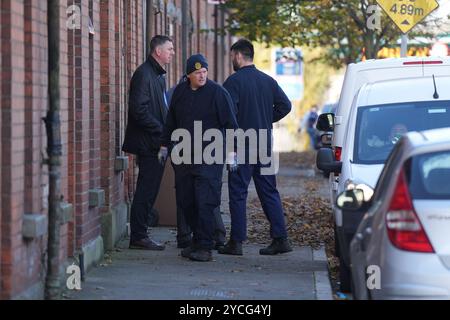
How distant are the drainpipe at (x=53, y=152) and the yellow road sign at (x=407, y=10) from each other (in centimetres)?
770

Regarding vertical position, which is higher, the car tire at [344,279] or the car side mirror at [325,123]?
the car side mirror at [325,123]

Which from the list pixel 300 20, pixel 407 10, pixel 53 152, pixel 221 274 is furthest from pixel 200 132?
pixel 300 20

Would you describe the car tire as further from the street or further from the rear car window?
the rear car window

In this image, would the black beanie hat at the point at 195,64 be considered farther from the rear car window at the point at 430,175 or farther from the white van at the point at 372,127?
the rear car window at the point at 430,175

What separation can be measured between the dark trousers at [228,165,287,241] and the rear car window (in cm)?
500

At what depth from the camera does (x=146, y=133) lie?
12.3m

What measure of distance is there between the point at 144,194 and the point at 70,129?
217 centimetres

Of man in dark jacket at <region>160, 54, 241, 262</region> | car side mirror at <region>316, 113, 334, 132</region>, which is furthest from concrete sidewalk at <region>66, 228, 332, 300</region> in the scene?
car side mirror at <region>316, 113, 334, 132</region>

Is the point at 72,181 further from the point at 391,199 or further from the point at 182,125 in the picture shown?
the point at 391,199

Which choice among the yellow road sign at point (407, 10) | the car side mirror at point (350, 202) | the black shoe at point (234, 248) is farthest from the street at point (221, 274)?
the yellow road sign at point (407, 10)

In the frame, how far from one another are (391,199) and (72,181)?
13.4ft

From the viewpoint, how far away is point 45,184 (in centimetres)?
897

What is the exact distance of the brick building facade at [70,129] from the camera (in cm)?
795
